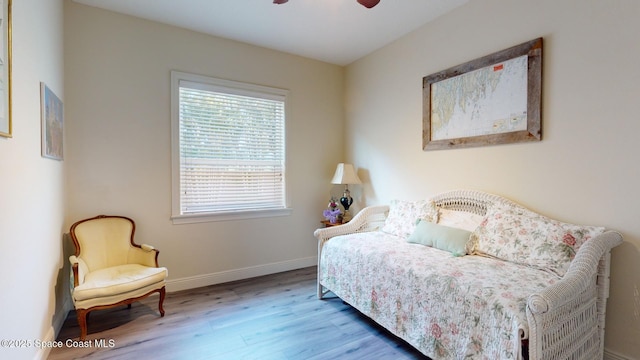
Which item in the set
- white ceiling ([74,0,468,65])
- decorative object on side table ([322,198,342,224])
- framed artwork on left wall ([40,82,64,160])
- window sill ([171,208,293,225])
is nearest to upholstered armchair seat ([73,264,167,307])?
window sill ([171,208,293,225])

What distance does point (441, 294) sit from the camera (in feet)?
5.85

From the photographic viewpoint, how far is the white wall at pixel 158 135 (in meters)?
2.70

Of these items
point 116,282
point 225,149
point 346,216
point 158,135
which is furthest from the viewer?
point 346,216

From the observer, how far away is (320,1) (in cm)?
260

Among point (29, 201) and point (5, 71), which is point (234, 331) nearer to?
point (29, 201)

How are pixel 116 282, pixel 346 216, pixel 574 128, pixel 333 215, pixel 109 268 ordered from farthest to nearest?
1. pixel 346 216
2. pixel 333 215
3. pixel 109 268
4. pixel 116 282
5. pixel 574 128

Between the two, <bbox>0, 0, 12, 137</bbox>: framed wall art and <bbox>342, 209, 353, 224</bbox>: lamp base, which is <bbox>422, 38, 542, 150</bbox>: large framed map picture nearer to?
<bbox>342, 209, 353, 224</bbox>: lamp base

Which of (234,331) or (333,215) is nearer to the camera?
(234,331)

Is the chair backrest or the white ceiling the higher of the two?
the white ceiling

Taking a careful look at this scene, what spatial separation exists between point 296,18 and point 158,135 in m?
1.80

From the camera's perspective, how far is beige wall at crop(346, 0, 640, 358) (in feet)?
5.87

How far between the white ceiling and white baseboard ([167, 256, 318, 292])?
264cm

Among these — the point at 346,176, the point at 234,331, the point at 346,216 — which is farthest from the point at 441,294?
the point at 346,216

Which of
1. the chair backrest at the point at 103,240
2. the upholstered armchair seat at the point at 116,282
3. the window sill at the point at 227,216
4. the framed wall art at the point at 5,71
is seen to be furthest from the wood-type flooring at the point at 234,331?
the framed wall art at the point at 5,71
